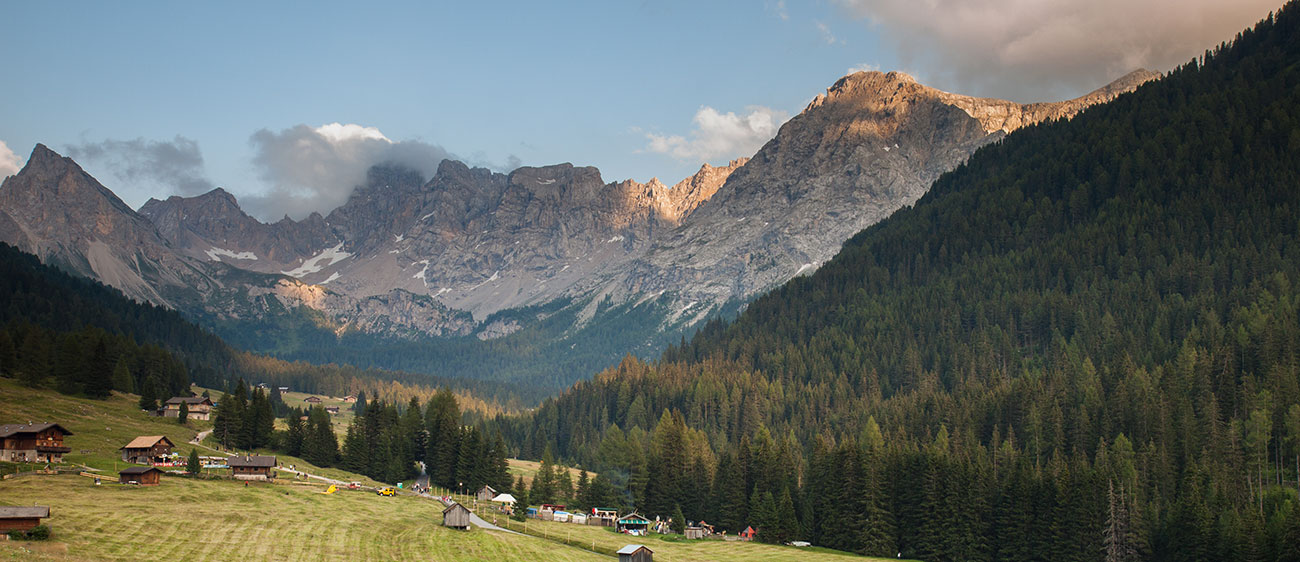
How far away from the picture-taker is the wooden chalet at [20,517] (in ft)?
266

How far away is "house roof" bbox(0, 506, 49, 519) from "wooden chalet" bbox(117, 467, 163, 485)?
87.4 feet

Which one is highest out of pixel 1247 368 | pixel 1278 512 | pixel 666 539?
pixel 1247 368

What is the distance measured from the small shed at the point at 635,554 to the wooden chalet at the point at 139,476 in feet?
168

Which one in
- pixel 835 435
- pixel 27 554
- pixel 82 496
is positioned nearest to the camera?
pixel 27 554

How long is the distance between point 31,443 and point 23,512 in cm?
4247

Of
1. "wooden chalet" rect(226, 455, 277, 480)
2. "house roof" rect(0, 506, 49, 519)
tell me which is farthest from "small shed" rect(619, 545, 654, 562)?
"house roof" rect(0, 506, 49, 519)

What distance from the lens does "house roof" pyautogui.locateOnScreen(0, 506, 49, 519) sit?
81.1 m

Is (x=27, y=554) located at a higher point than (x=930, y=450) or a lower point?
lower

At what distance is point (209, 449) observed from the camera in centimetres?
15175

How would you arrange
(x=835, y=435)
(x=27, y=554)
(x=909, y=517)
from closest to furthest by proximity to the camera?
(x=27, y=554)
(x=909, y=517)
(x=835, y=435)

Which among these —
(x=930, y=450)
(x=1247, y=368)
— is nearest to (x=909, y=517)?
(x=930, y=450)

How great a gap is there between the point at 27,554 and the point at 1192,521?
4387 inches

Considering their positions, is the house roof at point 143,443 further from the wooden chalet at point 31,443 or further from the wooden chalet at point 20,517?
the wooden chalet at point 20,517

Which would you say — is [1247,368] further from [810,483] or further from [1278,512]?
[810,483]
